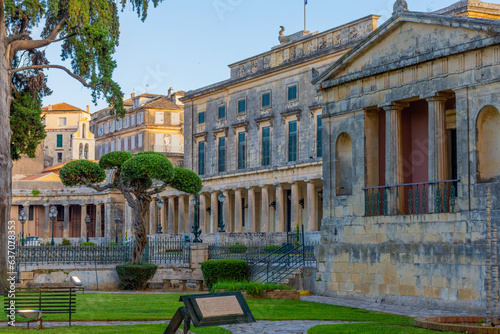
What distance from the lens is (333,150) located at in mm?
23141

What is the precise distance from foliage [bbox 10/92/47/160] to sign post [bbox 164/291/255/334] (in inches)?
704

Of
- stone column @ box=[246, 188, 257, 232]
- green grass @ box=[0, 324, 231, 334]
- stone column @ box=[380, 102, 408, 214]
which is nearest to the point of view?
green grass @ box=[0, 324, 231, 334]

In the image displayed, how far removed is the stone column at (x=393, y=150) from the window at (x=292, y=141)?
104 feet

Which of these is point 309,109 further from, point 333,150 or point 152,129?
point 152,129

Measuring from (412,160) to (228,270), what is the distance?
8.25 m

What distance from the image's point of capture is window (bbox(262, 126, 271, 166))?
5612 centimetres

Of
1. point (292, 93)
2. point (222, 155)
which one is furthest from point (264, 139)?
point (222, 155)

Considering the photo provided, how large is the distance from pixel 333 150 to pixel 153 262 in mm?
12280

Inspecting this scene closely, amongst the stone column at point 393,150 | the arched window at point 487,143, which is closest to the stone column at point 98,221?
the stone column at point 393,150

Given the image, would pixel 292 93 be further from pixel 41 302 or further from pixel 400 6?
pixel 41 302

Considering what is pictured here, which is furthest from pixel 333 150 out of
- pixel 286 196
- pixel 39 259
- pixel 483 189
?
pixel 286 196

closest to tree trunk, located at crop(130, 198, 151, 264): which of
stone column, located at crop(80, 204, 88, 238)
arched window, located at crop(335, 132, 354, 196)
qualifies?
arched window, located at crop(335, 132, 354, 196)

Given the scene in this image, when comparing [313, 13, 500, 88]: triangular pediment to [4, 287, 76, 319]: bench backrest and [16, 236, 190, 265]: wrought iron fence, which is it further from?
[16, 236, 190, 265]: wrought iron fence

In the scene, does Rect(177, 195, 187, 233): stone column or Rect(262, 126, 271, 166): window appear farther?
Rect(177, 195, 187, 233): stone column
